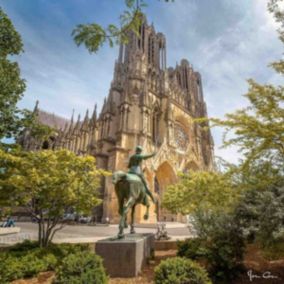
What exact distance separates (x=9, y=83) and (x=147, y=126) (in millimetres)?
21900

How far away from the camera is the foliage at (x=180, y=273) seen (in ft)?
12.2

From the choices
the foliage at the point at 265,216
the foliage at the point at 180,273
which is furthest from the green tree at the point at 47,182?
the foliage at the point at 265,216

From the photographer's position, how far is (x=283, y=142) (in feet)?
19.3

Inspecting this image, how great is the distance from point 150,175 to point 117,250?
2006 cm

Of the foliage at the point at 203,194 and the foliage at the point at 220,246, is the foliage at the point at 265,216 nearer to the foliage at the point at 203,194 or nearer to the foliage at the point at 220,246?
the foliage at the point at 220,246

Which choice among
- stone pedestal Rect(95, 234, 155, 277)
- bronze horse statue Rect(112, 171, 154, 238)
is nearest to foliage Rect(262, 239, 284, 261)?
stone pedestal Rect(95, 234, 155, 277)

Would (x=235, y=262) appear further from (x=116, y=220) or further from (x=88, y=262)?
(x=116, y=220)

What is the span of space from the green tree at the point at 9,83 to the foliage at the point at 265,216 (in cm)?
795

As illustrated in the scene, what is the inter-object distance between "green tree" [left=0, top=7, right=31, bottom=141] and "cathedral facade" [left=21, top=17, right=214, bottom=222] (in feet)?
53.5

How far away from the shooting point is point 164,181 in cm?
2972

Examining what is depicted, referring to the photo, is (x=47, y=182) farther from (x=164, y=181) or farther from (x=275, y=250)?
(x=164, y=181)

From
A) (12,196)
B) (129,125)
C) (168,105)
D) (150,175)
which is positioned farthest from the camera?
(168,105)

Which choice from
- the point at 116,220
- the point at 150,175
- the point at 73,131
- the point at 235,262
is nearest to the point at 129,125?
the point at 150,175

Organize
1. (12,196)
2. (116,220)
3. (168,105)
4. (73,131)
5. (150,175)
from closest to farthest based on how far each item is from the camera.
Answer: (12,196)
(116,220)
(150,175)
(168,105)
(73,131)
